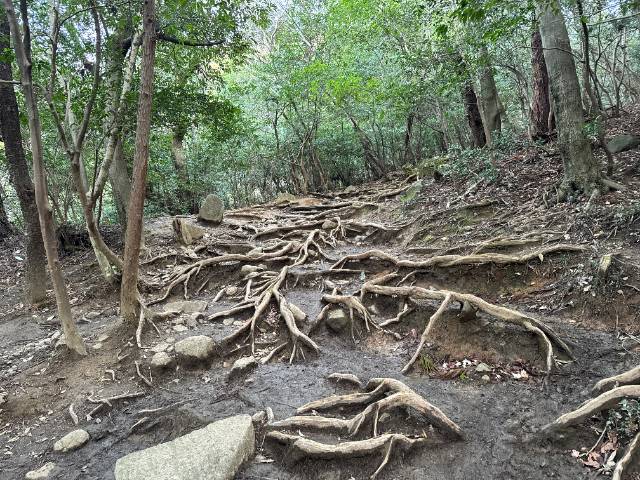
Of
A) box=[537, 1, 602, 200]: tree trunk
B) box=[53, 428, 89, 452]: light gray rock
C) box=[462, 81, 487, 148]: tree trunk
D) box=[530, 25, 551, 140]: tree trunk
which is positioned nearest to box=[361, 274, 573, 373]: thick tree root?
box=[537, 1, 602, 200]: tree trunk

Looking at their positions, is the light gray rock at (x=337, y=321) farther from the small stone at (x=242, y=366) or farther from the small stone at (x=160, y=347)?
the small stone at (x=160, y=347)

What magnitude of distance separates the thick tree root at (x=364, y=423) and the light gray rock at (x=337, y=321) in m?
1.46

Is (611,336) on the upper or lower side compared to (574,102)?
lower

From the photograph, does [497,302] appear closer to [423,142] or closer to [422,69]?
[422,69]

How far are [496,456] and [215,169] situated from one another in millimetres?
17647

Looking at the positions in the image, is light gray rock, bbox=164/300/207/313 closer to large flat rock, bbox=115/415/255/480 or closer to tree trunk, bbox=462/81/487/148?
large flat rock, bbox=115/415/255/480

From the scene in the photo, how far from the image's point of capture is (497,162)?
9.86 m

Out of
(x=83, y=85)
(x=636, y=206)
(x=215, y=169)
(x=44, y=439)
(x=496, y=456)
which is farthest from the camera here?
(x=215, y=169)

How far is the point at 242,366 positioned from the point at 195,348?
72cm

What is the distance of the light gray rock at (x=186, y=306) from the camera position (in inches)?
273

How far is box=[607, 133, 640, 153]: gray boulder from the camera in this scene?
26.5 ft

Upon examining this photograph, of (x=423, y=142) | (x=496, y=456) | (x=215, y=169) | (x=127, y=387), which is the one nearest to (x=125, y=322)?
(x=127, y=387)

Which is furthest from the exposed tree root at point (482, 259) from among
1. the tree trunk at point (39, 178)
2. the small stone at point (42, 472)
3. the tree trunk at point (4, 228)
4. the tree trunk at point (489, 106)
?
the tree trunk at point (4, 228)

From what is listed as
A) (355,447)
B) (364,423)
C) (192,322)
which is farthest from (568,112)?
(192,322)
